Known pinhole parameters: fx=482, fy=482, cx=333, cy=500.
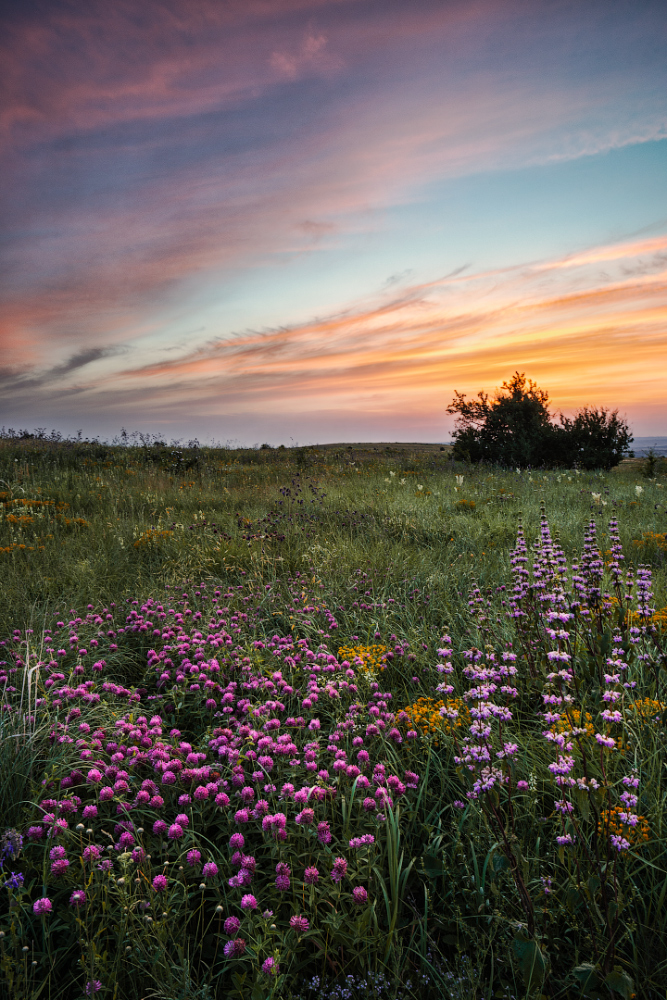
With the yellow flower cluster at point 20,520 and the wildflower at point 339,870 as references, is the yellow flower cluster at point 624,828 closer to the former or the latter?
the wildflower at point 339,870

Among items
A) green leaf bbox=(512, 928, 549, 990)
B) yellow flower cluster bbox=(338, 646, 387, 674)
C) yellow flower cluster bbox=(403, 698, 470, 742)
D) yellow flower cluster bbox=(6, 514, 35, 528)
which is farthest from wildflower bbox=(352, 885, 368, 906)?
yellow flower cluster bbox=(6, 514, 35, 528)

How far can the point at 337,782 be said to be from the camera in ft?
6.26

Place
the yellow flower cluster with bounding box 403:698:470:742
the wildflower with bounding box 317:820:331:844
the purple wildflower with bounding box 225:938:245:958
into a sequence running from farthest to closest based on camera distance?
the yellow flower cluster with bounding box 403:698:470:742 < the wildflower with bounding box 317:820:331:844 < the purple wildflower with bounding box 225:938:245:958

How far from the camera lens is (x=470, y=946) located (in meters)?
1.62

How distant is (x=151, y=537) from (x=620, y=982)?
5.95 meters

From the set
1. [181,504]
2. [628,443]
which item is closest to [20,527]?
[181,504]

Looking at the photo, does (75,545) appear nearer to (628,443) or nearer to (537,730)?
(537,730)

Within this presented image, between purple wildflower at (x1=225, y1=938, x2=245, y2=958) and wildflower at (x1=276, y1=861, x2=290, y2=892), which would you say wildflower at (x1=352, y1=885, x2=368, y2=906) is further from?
purple wildflower at (x1=225, y1=938, x2=245, y2=958)

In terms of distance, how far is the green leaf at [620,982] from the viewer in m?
1.22

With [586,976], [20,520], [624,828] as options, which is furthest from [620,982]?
[20,520]

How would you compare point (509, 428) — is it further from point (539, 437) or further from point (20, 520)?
point (20, 520)

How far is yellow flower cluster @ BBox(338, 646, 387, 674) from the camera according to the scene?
282cm

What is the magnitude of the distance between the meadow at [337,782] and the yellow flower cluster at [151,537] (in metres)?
0.91

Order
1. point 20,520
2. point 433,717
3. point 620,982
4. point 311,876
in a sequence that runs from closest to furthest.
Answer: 1. point 620,982
2. point 311,876
3. point 433,717
4. point 20,520
